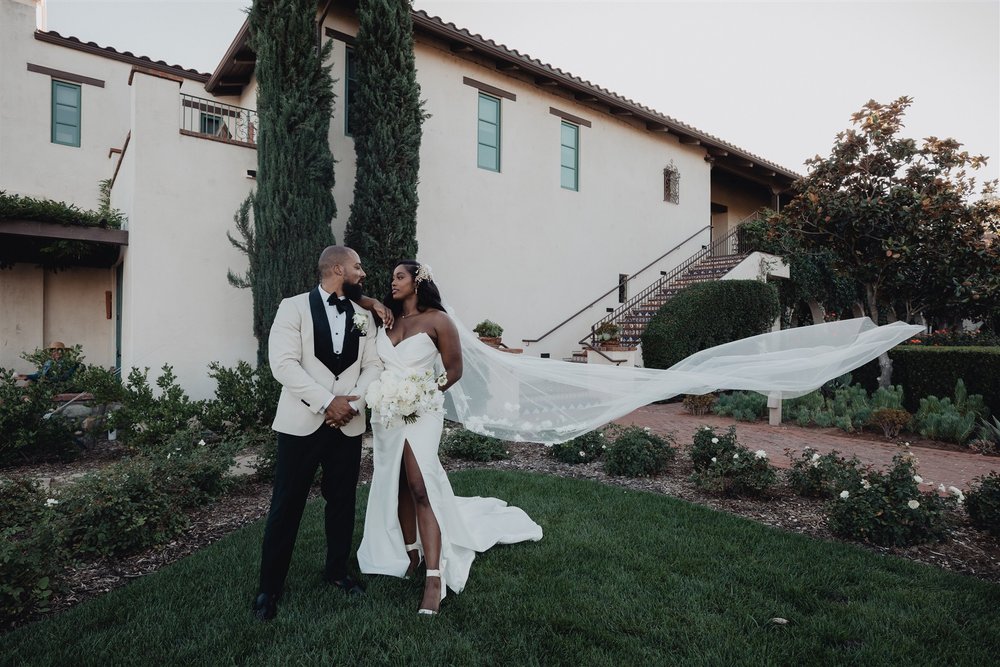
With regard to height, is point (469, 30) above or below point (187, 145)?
above

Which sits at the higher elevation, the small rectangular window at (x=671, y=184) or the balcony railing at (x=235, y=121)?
the small rectangular window at (x=671, y=184)

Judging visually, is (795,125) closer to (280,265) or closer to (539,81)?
(539,81)

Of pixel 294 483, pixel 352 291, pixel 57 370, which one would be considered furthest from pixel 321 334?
pixel 57 370

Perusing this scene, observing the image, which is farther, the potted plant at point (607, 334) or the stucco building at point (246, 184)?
the potted plant at point (607, 334)

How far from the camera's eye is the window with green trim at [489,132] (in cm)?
1305

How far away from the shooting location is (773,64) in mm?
11391

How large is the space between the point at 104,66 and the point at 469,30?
8730 mm

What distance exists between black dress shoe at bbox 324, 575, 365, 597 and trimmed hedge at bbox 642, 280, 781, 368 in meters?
9.79

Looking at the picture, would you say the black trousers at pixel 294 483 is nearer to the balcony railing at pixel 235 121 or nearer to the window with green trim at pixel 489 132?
the balcony railing at pixel 235 121

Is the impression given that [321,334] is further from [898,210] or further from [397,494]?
[898,210]

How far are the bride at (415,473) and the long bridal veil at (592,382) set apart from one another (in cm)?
108

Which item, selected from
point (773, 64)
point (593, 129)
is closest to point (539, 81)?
point (593, 129)

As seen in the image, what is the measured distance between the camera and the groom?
3314mm

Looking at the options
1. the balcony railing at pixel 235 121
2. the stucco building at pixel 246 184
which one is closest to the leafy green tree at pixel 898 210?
the stucco building at pixel 246 184
